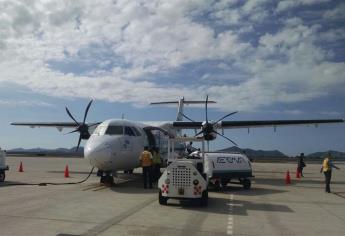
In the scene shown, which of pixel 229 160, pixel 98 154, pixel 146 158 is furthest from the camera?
pixel 229 160

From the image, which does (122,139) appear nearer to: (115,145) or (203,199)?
A: (115,145)

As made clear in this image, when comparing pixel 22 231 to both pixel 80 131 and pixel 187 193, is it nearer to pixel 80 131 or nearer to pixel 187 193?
pixel 187 193

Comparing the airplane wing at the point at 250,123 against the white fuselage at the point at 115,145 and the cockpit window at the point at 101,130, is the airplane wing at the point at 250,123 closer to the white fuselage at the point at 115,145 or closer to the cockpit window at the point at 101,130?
the white fuselage at the point at 115,145

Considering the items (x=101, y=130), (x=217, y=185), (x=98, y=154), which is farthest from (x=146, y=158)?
(x=217, y=185)

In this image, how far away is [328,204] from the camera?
13.7 m

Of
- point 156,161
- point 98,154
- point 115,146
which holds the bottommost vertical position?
point 156,161

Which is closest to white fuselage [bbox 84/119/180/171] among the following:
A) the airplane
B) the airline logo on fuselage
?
the airplane

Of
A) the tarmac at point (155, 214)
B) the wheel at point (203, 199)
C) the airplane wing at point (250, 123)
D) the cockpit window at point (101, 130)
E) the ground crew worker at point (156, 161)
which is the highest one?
the airplane wing at point (250, 123)

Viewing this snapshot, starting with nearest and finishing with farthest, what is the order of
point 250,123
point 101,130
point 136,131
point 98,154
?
1. point 98,154
2. point 101,130
3. point 136,131
4. point 250,123

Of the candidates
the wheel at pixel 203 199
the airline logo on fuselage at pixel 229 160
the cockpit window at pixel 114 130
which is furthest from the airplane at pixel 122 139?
the wheel at pixel 203 199

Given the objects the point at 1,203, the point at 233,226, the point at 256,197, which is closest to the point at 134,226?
the point at 233,226

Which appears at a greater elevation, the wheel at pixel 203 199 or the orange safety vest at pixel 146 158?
the orange safety vest at pixel 146 158

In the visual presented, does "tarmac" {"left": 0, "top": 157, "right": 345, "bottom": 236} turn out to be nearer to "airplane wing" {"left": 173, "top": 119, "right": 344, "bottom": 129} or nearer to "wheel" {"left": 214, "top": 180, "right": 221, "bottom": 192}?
"wheel" {"left": 214, "top": 180, "right": 221, "bottom": 192}

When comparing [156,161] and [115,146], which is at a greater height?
[115,146]
